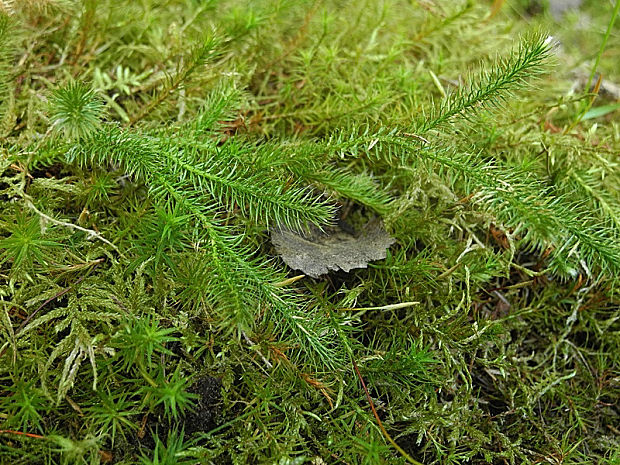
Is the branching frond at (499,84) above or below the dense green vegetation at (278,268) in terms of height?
above

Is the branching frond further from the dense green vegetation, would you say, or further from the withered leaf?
the withered leaf

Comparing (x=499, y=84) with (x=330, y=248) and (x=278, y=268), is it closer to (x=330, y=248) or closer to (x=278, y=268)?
(x=330, y=248)

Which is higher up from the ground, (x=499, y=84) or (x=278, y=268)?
(x=499, y=84)

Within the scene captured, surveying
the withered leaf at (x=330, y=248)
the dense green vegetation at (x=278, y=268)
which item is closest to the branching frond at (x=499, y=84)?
the dense green vegetation at (x=278, y=268)

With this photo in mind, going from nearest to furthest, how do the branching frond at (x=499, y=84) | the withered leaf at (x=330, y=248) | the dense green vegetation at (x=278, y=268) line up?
the dense green vegetation at (x=278, y=268)
the branching frond at (x=499, y=84)
the withered leaf at (x=330, y=248)

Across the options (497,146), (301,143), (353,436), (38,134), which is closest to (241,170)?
(301,143)

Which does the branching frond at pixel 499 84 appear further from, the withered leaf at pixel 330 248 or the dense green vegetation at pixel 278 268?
the withered leaf at pixel 330 248

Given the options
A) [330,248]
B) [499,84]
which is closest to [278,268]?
[330,248]
